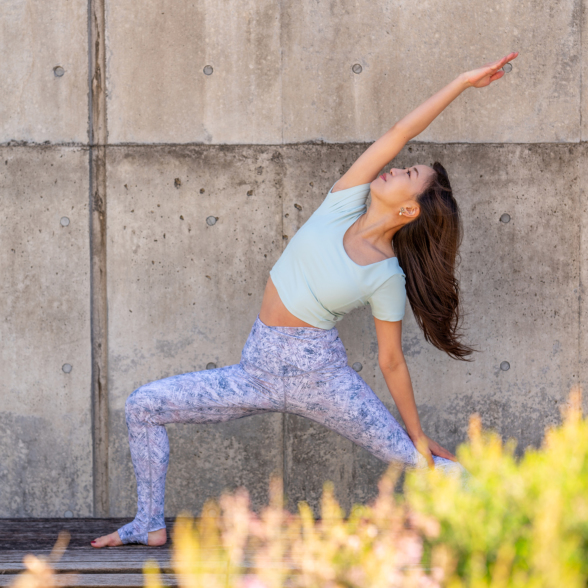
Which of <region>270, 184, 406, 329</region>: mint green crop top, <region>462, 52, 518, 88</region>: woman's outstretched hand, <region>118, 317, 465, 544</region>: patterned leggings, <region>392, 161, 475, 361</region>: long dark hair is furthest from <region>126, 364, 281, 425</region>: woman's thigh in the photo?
<region>462, 52, 518, 88</region>: woman's outstretched hand

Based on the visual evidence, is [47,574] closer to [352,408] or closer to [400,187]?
[352,408]

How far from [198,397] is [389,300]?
87 centimetres

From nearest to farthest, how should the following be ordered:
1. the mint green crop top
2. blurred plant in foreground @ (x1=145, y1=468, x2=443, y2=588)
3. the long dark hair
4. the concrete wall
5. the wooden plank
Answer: blurred plant in foreground @ (x1=145, y1=468, x2=443, y2=588) → the wooden plank → the mint green crop top → the long dark hair → the concrete wall

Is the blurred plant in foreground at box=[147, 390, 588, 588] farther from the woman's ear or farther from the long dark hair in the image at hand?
the woman's ear

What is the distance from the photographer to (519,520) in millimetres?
1601

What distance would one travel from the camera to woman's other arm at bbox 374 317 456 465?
2.50 metres

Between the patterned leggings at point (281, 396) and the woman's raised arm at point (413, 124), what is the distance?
677 millimetres

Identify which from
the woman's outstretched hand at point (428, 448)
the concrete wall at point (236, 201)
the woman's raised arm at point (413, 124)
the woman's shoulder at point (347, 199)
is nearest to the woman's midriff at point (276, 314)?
the woman's shoulder at point (347, 199)

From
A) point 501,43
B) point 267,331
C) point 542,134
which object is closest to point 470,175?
point 542,134

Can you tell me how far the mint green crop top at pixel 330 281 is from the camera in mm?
2443

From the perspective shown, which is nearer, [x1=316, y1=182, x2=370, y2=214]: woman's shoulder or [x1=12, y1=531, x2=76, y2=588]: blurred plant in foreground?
[x1=12, y1=531, x2=76, y2=588]: blurred plant in foreground

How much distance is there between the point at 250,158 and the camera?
11.3 ft

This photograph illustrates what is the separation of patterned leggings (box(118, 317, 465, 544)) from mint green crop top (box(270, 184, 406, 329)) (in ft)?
0.36

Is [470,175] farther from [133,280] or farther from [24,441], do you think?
[24,441]
